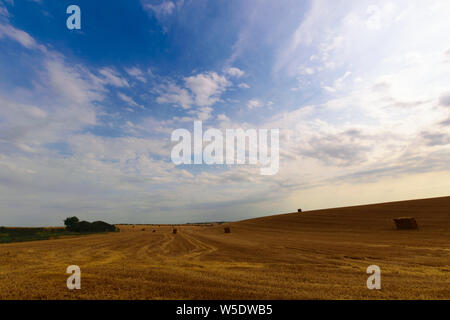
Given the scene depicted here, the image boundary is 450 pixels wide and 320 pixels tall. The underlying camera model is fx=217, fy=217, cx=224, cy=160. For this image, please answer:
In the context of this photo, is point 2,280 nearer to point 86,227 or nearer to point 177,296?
point 177,296

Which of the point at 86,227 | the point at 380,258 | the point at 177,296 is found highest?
the point at 177,296
